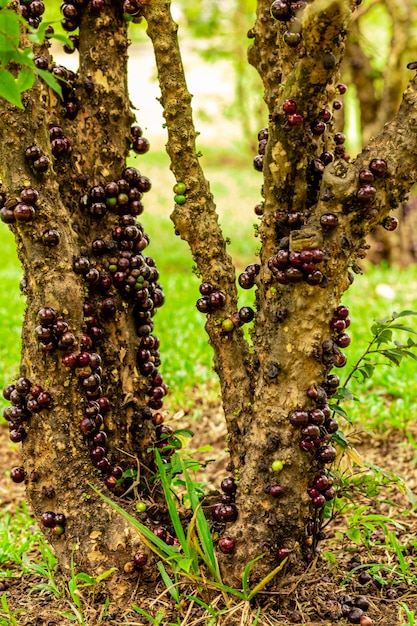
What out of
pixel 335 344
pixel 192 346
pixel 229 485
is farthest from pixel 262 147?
pixel 192 346

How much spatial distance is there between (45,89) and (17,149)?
16.2 inches

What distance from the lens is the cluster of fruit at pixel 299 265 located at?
98.0 inches

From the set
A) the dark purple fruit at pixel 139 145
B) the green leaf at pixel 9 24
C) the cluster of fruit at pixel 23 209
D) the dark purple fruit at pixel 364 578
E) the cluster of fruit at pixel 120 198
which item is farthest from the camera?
the dark purple fruit at pixel 139 145

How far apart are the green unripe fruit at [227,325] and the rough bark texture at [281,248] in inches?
0.9

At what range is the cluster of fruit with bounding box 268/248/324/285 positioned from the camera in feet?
8.17

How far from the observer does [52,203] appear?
2.79 metres

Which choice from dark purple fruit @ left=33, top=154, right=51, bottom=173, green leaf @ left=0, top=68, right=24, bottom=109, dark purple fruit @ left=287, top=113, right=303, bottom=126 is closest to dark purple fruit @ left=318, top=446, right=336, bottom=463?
dark purple fruit @ left=287, top=113, right=303, bottom=126

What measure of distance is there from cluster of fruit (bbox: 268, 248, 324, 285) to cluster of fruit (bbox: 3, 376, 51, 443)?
3.62 feet

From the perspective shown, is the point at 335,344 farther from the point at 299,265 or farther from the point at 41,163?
the point at 41,163

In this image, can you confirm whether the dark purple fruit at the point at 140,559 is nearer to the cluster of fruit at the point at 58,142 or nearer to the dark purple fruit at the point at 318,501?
the dark purple fruit at the point at 318,501

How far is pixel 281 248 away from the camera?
266 centimetres

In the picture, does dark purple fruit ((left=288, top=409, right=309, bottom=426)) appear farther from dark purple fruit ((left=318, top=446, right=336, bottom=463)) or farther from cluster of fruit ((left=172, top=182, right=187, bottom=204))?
cluster of fruit ((left=172, top=182, right=187, bottom=204))

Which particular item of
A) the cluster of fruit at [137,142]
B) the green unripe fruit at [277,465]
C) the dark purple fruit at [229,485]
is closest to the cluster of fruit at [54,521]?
the dark purple fruit at [229,485]

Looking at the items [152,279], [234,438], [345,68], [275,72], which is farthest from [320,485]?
[345,68]
